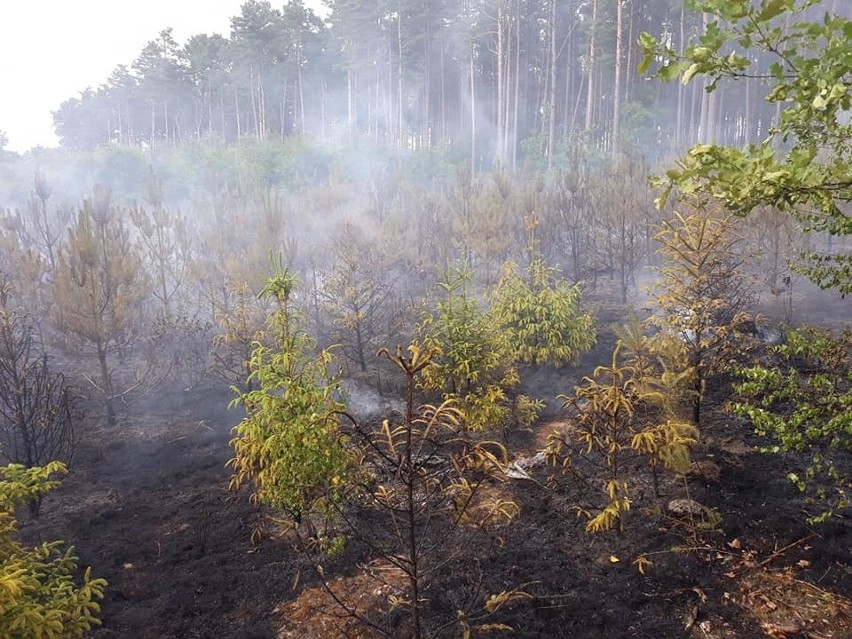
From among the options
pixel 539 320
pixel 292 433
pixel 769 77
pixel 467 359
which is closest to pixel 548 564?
pixel 467 359

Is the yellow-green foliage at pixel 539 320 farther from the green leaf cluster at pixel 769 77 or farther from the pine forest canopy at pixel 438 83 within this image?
the pine forest canopy at pixel 438 83

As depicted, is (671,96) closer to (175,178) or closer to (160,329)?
(175,178)

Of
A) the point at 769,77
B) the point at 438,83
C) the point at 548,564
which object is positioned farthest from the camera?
the point at 438,83

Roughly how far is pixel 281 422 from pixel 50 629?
8.87 feet

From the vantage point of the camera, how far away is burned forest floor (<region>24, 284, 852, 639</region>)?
5051 mm

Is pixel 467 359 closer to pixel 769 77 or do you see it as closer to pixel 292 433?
pixel 292 433

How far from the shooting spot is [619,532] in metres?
6.49

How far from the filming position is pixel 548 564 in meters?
6.07

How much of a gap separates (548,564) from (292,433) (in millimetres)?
3434

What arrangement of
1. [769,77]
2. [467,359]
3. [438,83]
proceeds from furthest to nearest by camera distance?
[438,83] → [467,359] → [769,77]

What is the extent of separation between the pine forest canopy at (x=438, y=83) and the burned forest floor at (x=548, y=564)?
27.6m

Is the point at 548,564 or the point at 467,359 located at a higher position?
the point at 467,359

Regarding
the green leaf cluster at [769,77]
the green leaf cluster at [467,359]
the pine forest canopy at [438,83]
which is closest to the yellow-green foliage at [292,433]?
the green leaf cluster at [467,359]

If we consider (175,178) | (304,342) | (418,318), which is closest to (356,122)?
(175,178)
